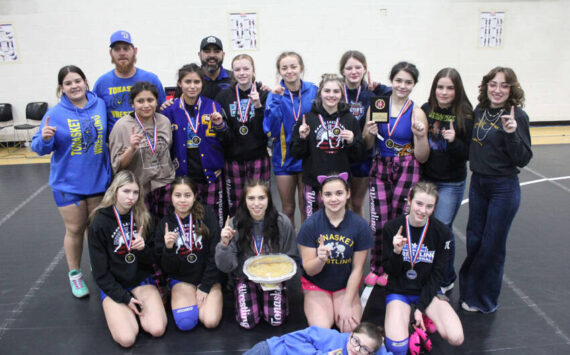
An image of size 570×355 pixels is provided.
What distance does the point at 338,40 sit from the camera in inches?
350

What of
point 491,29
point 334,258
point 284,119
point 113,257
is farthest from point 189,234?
point 491,29

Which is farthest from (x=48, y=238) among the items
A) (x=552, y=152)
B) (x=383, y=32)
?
(x=552, y=152)

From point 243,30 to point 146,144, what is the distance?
5852mm

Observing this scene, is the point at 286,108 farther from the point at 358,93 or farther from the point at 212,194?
the point at 212,194

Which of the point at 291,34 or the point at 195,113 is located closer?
the point at 195,113

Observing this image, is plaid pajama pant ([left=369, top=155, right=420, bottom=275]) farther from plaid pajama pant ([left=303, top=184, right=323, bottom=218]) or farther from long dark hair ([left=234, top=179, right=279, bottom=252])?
long dark hair ([left=234, top=179, right=279, bottom=252])

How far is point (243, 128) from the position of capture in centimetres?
387


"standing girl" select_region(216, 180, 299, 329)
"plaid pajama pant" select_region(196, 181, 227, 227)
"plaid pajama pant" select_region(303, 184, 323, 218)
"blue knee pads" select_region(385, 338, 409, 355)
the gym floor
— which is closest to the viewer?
"blue knee pads" select_region(385, 338, 409, 355)

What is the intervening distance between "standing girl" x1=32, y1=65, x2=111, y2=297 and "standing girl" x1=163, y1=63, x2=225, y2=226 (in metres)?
0.61

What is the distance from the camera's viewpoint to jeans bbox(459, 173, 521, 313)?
3.16m

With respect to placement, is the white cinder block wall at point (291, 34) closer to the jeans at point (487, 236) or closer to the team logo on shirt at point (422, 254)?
the jeans at point (487, 236)

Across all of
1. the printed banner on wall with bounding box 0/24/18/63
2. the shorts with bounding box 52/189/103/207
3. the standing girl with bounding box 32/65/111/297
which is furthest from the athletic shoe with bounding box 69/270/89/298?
the printed banner on wall with bounding box 0/24/18/63

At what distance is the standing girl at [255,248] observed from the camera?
3.34 m

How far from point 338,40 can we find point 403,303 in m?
6.90
